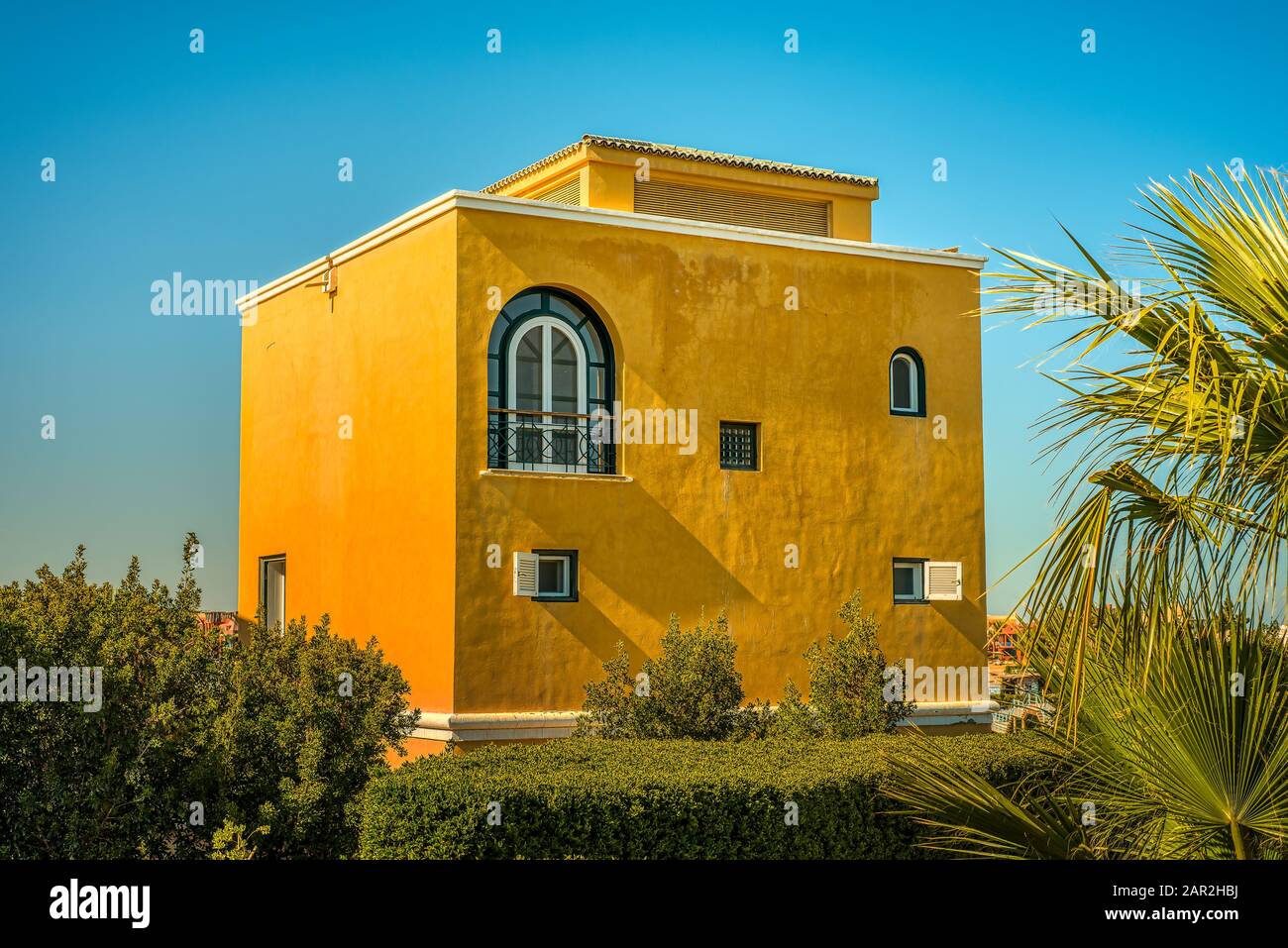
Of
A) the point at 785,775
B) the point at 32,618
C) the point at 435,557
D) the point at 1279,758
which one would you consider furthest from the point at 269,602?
the point at 1279,758

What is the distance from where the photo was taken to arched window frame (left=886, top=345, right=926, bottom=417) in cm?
2011

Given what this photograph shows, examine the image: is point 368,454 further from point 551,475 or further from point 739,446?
point 739,446

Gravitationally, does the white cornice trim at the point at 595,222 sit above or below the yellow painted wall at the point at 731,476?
above

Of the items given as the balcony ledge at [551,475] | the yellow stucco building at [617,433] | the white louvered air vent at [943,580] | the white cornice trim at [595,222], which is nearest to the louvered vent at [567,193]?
the yellow stucco building at [617,433]

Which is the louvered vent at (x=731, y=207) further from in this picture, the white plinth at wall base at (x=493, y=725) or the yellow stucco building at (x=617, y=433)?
the white plinth at wall base at (x=493, y=725)

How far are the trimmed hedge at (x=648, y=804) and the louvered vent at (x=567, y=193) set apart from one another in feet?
34.0

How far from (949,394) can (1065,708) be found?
12.2 meters

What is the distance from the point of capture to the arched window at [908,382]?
20172 mm

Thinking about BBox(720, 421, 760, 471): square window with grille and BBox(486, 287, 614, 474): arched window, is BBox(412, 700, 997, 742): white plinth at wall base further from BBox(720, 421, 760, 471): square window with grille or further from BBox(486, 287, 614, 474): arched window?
BBox(720, 421, 760, 471): square window with grille

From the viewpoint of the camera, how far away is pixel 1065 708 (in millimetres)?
8555

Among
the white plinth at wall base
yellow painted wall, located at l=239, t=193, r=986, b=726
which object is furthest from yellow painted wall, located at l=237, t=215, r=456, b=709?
the white plinth at wall base

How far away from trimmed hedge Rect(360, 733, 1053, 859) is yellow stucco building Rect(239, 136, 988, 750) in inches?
229

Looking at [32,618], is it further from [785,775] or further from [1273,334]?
[1273,334]

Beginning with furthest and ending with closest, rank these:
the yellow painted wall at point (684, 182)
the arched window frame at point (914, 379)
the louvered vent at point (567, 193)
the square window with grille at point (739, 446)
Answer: the arched window frame at point (914, 379) → the louvered vent at point (567, 193) → the yellow painted wall at point (684, 182) → the square window with grille at point (739, 446)
